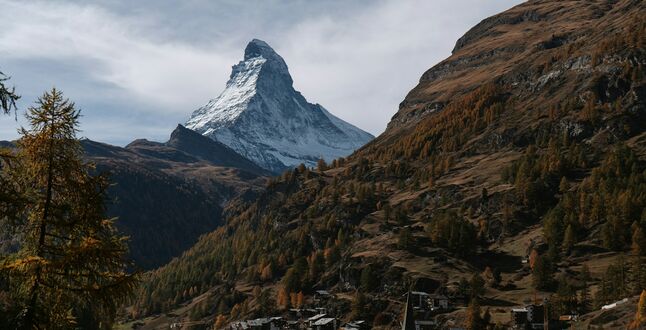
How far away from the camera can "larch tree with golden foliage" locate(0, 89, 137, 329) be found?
1916 centimetres

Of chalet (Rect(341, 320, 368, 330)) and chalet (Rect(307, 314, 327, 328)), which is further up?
chalet (Rect(341, 320, 368, 330))

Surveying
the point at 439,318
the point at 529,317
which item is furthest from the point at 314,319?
the point at 529,317

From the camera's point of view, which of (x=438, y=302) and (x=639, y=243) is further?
(x=438, y=302)

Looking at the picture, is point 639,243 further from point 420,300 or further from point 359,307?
point 359,307

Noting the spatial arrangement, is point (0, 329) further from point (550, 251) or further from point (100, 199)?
A: point (550, 251)

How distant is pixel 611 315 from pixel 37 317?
136384 mm

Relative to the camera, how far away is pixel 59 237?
20.0 meters

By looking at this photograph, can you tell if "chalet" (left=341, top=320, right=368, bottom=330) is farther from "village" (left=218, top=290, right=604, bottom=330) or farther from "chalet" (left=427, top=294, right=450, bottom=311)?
Answer: "chalet" (left=427, top=294, right=450, bottom=311)

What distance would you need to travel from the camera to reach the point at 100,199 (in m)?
20.4

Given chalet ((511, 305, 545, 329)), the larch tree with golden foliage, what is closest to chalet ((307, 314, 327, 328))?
chalet ((511, 305, 545, 329))

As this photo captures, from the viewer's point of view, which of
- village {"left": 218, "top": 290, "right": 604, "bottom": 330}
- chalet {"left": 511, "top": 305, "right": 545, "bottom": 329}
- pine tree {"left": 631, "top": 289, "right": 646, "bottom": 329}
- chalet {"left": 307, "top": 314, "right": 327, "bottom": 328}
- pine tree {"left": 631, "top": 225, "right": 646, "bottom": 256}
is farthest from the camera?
chalet {"left": 307, "top": 314, "right": 327, "bottom": 328}

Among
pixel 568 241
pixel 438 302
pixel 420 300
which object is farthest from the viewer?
pixel 568 241

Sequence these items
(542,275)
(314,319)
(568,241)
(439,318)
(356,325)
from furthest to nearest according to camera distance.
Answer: (568,241)
(314,319)
(356,325)
(542,275)
(439,318)

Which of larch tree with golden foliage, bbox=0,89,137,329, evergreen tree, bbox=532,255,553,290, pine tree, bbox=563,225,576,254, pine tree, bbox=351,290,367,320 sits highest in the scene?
pine tree, bbox=563,225,576,254
